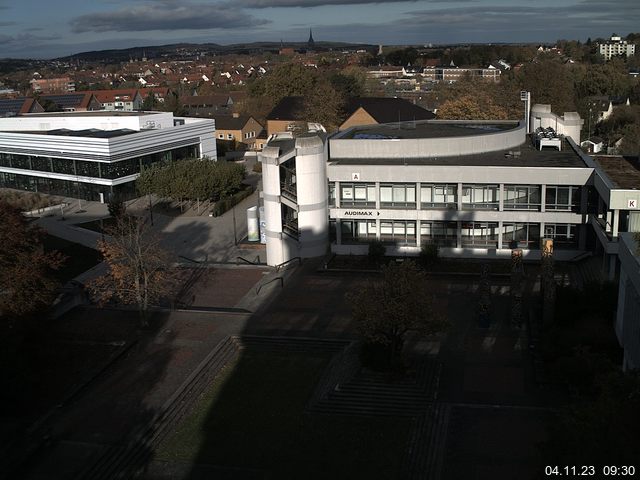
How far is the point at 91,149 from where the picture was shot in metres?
58.2

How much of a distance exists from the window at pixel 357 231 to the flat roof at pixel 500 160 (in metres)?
3.57

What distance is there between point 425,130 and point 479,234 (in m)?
13.3

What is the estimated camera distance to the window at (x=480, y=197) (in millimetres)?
38688

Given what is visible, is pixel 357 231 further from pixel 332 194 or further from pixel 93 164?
pixel 93 164

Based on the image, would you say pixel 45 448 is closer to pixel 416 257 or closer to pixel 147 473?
pixel 147 473

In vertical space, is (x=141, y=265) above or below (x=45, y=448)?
above

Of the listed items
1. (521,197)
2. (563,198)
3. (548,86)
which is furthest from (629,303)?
(548,86)

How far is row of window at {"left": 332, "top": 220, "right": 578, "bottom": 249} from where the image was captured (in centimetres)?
3834

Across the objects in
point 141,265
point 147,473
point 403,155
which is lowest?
point 147,473

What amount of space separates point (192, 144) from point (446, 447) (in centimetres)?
5086

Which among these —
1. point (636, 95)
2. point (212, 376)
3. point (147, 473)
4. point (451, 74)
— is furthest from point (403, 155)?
point (451, 74)

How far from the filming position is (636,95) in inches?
4304

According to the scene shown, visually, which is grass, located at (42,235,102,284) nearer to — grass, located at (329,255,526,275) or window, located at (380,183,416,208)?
grass, located at (329,255,526,275)

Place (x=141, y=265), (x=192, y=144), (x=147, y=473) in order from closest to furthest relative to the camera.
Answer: (x=147, y=473) → (x=141, y=265) → (x=192, y=144)
